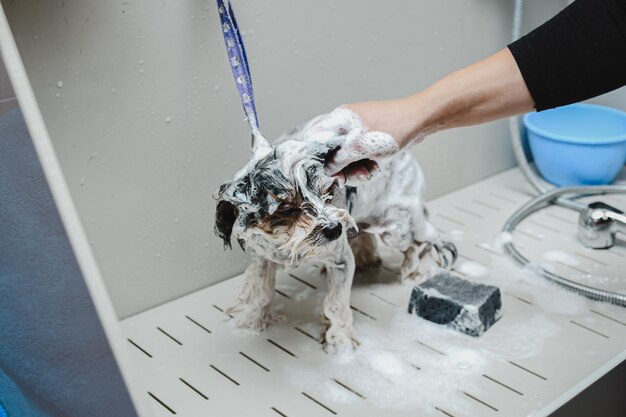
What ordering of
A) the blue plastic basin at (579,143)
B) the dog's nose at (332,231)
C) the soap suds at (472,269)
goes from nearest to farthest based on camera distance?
the dog's nose at (332,231) → the soap suds at (472,269) → the blue plastic basin at (579,143)

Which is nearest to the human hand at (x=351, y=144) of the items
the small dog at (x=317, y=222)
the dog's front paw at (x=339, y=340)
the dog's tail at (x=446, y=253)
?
the small dog at (x=317, y=222)

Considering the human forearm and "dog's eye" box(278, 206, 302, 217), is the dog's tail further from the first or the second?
"dog's eye" box(278, 206, 302, 217)

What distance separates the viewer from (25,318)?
0.82 m

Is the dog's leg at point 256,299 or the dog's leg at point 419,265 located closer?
the dog's leg at point 256,299

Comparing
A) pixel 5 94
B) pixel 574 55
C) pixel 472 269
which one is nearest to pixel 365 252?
pixel 472 269

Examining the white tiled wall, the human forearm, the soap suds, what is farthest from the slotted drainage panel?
the white tiled wall

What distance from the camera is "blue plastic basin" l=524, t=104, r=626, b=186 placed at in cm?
165

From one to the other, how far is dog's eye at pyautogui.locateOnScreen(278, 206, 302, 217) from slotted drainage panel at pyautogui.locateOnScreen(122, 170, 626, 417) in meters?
0.29

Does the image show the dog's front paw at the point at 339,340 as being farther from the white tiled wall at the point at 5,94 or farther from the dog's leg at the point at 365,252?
the white tiled wall at the point at 5,94

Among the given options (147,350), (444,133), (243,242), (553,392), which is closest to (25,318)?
(243,242)

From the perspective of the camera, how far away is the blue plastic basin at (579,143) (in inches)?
65.1

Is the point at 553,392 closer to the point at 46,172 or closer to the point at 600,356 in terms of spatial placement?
the point at 600,356

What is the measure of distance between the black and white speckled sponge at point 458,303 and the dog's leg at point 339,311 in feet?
0.46

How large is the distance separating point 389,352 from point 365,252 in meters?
0.26
